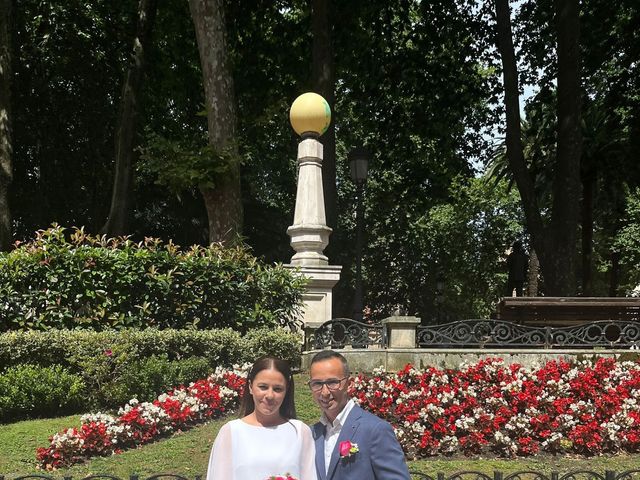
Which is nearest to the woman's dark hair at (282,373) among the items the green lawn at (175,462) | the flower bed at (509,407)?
the green lawn at (175,462)

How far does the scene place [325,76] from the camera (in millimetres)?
18688

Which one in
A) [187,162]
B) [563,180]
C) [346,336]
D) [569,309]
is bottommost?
[346,336]

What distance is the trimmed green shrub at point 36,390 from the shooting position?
9.12m

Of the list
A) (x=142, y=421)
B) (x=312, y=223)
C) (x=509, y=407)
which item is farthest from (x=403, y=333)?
(x=142, y=421)

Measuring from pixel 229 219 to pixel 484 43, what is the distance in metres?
14.4

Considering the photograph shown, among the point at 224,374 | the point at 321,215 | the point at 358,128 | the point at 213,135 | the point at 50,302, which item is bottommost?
the point at 224,374

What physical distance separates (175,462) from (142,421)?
985 mm

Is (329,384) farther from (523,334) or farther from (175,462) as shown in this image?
(523,334)

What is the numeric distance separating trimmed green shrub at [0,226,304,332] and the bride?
7.49 metres

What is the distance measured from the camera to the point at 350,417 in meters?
3.20

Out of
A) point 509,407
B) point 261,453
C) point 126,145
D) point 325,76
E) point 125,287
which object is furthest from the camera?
point 325,76

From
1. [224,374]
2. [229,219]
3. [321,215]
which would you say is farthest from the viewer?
[229,219]

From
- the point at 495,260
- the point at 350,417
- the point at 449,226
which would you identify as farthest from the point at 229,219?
the point at 495,260

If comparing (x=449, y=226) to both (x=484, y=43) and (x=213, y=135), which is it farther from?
(x=213, y=135)
